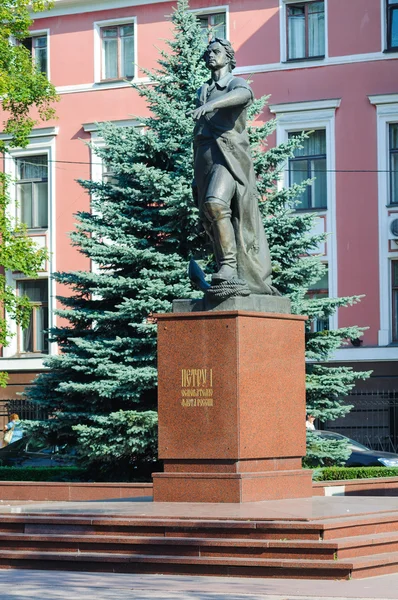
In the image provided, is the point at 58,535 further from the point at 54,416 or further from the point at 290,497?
the point at 54,416

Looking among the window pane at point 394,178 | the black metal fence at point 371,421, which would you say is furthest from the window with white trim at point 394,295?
the black metal fence at point 371,421

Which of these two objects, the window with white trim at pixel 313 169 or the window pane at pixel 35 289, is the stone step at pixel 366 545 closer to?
the window with white trim at pixel 313 169

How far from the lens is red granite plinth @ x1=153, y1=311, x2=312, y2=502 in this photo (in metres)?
11.8

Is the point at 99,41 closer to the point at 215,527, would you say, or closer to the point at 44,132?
the point at 44,132

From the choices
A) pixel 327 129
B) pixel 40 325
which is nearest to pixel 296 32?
pixel 327 129

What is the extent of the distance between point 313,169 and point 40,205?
7359 mm

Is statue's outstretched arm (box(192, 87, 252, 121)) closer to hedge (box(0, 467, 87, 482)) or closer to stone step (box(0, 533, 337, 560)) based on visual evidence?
stone step (box(0, 533, 337, 560))

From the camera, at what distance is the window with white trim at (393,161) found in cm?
2988

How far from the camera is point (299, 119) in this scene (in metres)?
30.6

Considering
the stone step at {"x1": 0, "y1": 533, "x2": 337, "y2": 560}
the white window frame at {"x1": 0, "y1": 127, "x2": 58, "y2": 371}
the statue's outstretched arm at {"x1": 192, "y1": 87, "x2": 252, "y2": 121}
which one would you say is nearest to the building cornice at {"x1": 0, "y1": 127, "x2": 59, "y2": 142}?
the white window frame at {"x1": 0, "y1": 127, "x2": 58, "y2": 371}

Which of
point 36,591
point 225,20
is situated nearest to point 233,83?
point 36,591

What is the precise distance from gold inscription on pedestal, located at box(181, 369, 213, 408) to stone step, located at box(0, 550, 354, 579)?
2015 mm

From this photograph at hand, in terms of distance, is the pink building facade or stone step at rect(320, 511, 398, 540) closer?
stone step at rect(320, 511, 398, 540)

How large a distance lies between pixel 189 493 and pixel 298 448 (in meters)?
1.27
